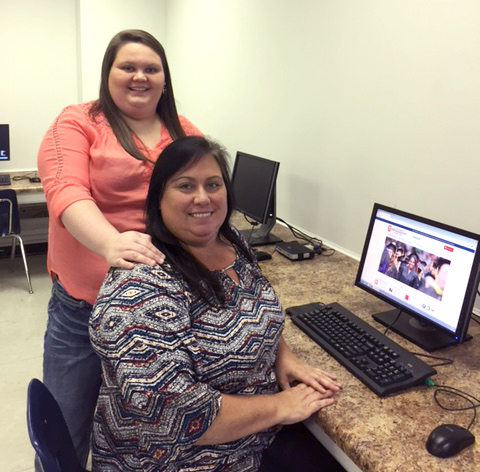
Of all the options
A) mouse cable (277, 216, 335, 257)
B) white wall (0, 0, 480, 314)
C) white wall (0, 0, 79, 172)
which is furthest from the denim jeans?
white wall (0, 0, 79, 172)

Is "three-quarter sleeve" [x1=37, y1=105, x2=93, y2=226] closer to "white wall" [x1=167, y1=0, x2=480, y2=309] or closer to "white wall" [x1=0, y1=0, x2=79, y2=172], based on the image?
"white wall" [x1=167, y1=0, x2=480, y2=309]

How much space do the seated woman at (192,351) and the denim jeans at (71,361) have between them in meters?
0.28

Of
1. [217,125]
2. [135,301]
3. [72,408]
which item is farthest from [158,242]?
[217,125]

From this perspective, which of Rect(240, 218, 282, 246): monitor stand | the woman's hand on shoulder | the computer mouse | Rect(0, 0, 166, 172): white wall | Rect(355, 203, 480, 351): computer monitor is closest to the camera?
the woman's hand on shoulder

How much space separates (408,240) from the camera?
4.74ft

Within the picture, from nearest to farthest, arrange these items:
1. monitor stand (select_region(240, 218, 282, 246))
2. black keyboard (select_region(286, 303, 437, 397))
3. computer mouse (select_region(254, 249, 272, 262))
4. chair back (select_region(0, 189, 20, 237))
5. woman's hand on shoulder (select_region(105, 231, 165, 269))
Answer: woman's hand on shoulder (select_region(105, 231, 165, 269))
black keyboard (select_region(286, 303, 437, 397))
computer mouse (select_region(254, 249, 272, 262))
monitor stand (select_region(240, 218, 282, 246))
chair back (select_region(0, 189, 20, 237))

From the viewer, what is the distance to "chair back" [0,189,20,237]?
324 centimetres

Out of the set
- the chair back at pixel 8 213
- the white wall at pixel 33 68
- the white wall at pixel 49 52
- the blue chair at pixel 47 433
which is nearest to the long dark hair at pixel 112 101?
the blue chair at pixel 47 433

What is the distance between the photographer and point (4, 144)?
3678 mm

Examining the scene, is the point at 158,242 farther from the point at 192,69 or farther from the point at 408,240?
the point at 192,69

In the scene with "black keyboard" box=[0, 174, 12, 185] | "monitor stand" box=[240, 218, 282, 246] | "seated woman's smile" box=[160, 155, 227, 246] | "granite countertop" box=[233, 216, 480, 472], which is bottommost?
"black keyboard" box=[0, 174, 12, 185]

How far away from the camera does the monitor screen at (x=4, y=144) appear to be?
3643 millimetres

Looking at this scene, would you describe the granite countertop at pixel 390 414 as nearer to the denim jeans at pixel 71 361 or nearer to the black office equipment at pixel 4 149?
the denim jeans at pixel 71 361

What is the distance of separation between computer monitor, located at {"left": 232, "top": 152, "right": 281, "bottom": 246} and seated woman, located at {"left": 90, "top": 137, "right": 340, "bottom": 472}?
34.7 inches
